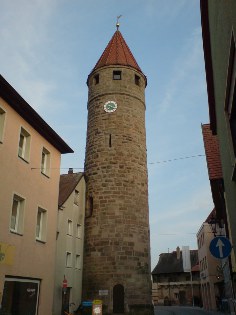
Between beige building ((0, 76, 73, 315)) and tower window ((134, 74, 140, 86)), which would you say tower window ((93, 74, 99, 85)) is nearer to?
tower window ((134, 74, 140, 86))

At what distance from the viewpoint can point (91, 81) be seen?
80.8ft

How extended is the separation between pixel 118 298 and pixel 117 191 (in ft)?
18.3

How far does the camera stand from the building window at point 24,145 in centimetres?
1282

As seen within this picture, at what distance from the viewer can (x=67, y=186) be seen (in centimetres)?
2116

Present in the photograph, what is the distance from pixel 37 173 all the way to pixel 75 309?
9.39m

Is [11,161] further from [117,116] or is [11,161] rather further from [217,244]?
[117,116]

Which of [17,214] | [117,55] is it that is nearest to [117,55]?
[117,55]

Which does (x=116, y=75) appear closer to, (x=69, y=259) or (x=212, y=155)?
(x=212, y=155)

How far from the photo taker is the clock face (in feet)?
74.1

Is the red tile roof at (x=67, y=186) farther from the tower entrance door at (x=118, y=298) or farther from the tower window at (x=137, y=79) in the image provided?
the tower window at (x=137, y=79)

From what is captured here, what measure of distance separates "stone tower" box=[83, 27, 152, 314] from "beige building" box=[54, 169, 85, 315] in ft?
1.32

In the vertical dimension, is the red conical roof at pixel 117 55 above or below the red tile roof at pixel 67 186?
above

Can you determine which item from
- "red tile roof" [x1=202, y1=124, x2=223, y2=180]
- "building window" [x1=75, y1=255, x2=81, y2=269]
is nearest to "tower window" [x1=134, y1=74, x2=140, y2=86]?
"red tile roof" [x1=202, y1=124, x2=223, y2=180]

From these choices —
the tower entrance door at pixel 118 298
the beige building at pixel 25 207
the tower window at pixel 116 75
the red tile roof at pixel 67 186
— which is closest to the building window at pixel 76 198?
the red tile roof at pixel 67 186
